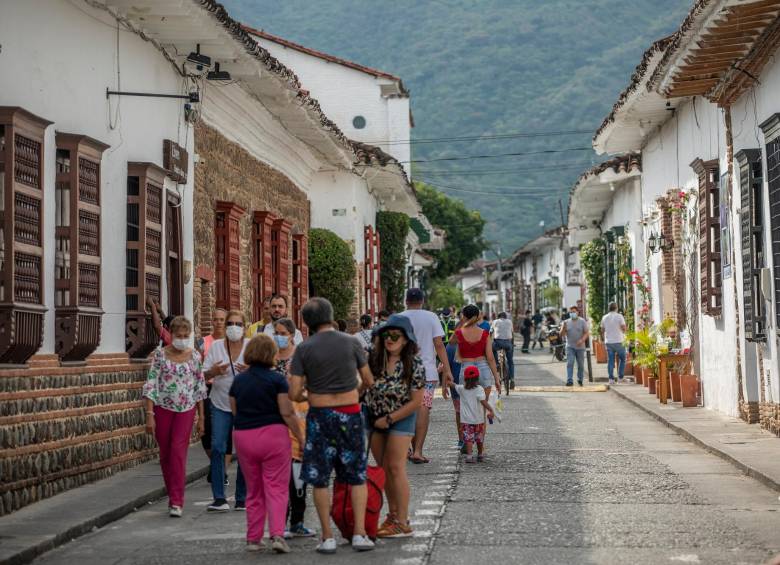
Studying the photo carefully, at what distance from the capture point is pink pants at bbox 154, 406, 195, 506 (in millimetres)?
11359

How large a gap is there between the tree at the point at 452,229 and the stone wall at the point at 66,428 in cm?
6740

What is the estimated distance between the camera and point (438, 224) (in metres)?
82.1

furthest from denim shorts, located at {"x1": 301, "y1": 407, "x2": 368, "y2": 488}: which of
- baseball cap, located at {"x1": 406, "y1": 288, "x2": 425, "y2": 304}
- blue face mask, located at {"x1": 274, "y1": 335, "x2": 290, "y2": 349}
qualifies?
baseball cap, located at {"x1": 406, "y1": 288, "x2": 425, "y2": 304}

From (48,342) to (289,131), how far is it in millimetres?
12066

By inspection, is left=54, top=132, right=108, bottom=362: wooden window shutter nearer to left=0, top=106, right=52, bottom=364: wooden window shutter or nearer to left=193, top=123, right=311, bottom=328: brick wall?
left=0, top=106, right=52, bottom=364: wooden window shutter

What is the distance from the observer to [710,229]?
20.2 metres

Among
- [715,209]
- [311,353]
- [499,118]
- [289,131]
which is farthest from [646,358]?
[499,118]

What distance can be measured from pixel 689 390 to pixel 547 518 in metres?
11.6

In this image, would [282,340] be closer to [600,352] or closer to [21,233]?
[21,233]

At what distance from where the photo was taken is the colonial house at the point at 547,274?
56812mm

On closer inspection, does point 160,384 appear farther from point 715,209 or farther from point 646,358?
point 646,358

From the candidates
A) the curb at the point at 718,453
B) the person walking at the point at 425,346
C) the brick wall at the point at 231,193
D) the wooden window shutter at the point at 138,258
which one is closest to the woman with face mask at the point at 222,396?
the wooden window shutter at the point at 138,258

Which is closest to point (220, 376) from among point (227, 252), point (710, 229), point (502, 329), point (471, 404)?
point (471, 404)

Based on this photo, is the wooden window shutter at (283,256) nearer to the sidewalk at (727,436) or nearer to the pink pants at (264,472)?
the sidewalk at (727,436)
